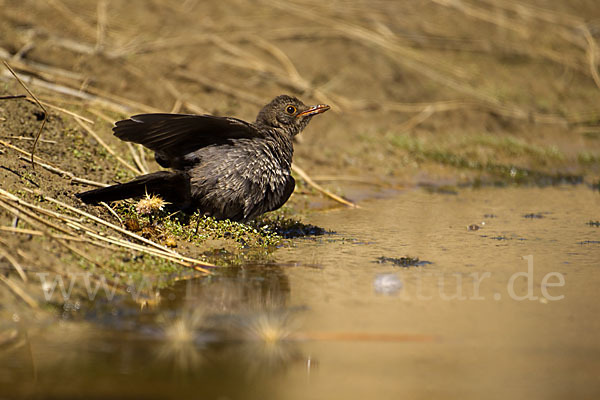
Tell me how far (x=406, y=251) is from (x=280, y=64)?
16.8 ft

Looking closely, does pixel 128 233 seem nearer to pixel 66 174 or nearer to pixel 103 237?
pixel 103 237

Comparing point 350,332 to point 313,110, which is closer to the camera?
point 350,332

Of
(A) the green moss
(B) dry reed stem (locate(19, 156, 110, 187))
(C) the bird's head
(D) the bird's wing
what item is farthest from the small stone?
(A) the green moss

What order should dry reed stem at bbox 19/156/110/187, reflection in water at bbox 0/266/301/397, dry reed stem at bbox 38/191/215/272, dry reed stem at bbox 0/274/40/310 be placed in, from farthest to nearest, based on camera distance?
dry reed stem at bbox 19/156/110/187 → dry reed stem at bbox 38/191/215/272 → dry reed stem at bbox 0/274/40/310 → reflection in water at bbox 0/266/301/397

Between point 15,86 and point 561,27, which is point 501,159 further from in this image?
point 15,86

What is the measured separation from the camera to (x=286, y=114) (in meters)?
5.85

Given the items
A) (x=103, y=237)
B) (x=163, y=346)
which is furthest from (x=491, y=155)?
(x=163, y=346)

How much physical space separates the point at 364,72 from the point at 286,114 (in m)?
4.25

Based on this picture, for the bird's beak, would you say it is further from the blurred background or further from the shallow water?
the blurred background

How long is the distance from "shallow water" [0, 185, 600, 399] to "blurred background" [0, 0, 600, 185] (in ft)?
9.72

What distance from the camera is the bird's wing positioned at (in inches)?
192

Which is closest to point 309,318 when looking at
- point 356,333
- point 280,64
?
point 356,333

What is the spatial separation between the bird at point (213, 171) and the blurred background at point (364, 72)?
81.0 inches

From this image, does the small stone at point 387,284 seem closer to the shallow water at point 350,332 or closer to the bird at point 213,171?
the shallow water at point 350,332
